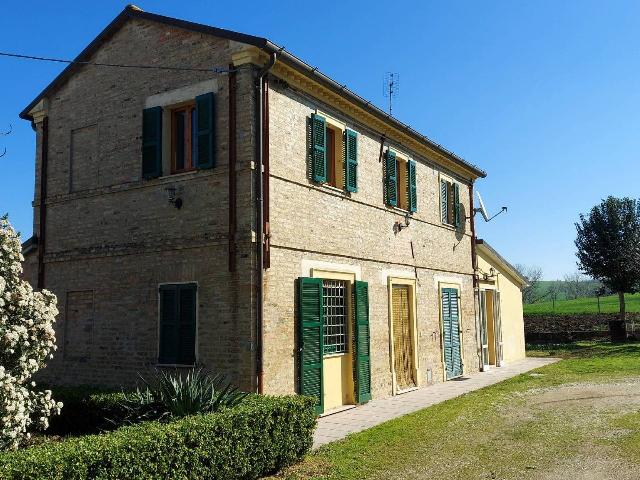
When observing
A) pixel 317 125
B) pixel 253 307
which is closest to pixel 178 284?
pixel 253 307

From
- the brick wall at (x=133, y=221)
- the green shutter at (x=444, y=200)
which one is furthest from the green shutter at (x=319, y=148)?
the green shutter at (x=444, y=200)

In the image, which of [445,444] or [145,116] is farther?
[145,116]

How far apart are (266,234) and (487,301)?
1325 centimetres

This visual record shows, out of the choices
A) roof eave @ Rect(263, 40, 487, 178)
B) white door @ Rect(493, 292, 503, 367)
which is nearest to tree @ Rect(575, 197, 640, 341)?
white door @ Rect(493, 292, 503, 367)

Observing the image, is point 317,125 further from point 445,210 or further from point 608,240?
point 608,240

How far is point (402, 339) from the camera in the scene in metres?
14.8

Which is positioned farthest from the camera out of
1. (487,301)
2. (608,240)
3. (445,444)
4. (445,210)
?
(608,240)

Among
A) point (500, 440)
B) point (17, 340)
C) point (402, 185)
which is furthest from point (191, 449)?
point (402, 185)

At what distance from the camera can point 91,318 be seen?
11.7 meters

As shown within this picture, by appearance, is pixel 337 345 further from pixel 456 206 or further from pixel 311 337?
pixel 456 206

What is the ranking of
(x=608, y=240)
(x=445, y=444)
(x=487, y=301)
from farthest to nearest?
(x=608, y=240) → (x=487, y=301) → (x=445, y=444)

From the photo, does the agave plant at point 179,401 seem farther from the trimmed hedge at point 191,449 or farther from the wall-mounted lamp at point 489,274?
the wall-mounted lamp at point 489,274

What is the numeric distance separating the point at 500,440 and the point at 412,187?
7785 mm

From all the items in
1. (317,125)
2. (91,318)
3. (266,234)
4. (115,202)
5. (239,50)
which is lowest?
(91,318)
